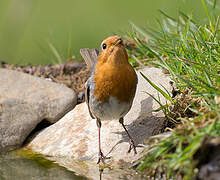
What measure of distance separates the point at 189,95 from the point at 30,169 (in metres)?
1.71

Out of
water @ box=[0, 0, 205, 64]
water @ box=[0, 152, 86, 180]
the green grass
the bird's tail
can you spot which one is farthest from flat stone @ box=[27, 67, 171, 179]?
water @ box=[0, 0, 205, 64]

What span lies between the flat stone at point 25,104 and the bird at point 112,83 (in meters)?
1.12

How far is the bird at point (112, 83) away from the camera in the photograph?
430cm

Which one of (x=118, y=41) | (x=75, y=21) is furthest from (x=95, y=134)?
(x=75, y=21)

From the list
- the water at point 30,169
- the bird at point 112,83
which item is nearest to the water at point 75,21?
the water at point 30,169

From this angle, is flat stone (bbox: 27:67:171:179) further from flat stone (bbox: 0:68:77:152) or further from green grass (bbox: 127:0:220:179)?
green grass (bbox: 127:0:220:179)

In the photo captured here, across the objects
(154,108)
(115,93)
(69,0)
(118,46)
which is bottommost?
(154,108)

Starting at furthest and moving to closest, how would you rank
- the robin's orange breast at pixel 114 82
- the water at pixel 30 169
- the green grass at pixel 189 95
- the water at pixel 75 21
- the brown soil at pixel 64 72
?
the water at pixel 75 21 → the brown soil at pixel 64 72 → the robin's orange breast at pixel 114 82 → the water at pixel 30 169 → the green grass at pixel 189 95

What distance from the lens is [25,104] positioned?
17.5ft

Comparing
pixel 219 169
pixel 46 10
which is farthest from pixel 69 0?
pixel 219 169

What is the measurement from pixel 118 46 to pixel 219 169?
5.80 ft

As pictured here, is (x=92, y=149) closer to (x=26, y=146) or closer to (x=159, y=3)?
(x=26, y=146)

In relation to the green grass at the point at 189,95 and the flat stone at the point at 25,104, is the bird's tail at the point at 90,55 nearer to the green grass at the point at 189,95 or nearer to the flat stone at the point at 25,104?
the flat stone at the point at 25,104

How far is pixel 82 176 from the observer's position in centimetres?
392
